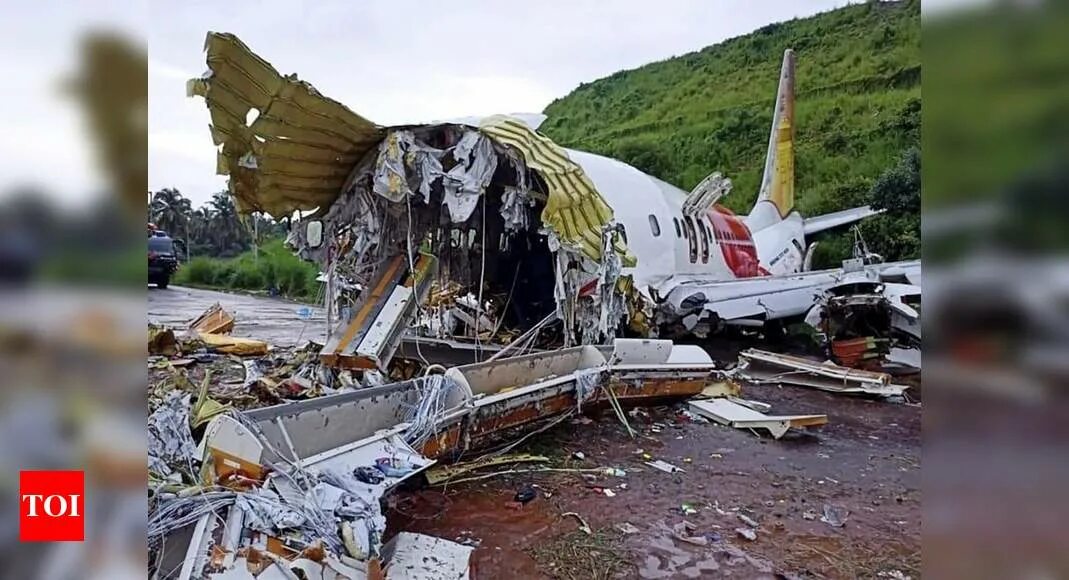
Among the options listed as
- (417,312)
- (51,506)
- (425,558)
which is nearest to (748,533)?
(425,558)

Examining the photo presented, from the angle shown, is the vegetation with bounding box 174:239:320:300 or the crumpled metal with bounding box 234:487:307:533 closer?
the crumpled metal with bounding box 234:487:307:533

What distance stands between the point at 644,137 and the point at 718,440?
2820 cm

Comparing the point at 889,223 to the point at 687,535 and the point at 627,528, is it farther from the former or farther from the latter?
the point at 627,528

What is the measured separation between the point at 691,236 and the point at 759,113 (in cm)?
2076

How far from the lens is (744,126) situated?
102 feet

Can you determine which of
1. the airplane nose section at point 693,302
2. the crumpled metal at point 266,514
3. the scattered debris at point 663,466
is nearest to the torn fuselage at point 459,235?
the airplane nose section at point 693,302

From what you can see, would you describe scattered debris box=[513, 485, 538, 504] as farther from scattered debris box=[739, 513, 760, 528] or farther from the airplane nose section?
the airplane nose section

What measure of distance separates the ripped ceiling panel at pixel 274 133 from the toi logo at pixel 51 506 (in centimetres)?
515

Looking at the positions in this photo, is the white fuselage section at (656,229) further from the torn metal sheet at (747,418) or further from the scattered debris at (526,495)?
the scattered debris at (526,495)

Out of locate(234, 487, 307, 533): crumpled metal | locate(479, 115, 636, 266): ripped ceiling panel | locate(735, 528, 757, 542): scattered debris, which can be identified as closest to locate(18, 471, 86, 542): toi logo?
locate(234, 487, 307, 533): crumpled metal

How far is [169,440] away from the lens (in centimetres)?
452

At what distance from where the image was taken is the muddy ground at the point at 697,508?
419 cm

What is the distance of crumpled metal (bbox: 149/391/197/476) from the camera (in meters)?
4.29

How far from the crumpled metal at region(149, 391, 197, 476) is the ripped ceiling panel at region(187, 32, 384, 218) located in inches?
115
